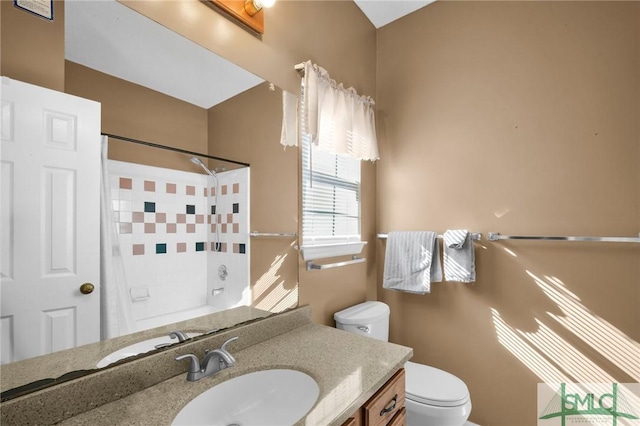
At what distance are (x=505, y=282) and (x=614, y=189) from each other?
2.18ft

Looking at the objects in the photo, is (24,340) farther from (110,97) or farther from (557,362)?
(557,362)

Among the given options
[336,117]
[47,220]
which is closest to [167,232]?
[47,220]

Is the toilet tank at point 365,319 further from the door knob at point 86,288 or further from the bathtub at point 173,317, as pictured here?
the door knob at point 86,288

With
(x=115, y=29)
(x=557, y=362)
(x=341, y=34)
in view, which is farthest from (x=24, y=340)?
(x=557, y=362)

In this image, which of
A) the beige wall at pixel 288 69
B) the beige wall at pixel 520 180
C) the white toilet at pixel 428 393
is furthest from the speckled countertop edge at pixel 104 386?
the beige wall at pixel 520 180

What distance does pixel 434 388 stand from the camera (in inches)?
57.9

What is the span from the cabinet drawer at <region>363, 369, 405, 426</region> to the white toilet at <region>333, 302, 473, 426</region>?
40 centimetres

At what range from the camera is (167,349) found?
933mm

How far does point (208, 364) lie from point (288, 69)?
1.30 meters

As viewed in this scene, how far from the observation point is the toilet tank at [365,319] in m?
1.72

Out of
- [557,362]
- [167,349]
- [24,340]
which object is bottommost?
[557,362]

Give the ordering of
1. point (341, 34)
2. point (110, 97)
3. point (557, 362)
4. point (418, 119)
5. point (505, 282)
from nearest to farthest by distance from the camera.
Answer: point (110, 97), point (557, 362), point (505, 282), point (341, 34), point (418, 119)

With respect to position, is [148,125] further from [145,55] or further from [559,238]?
[559,238]

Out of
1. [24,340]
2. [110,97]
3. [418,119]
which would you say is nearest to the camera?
[24,340]
